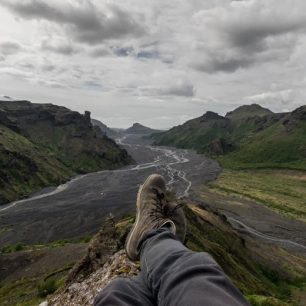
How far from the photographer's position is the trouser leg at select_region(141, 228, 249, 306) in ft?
14.0

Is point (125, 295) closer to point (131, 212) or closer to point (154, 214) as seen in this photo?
point (154, 214)

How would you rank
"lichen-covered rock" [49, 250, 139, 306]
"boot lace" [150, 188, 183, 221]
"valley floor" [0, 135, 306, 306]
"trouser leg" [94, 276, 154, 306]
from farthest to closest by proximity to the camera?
"valley floor" [0, 135, 306, 306] → "lichen-covered rock" [49, 250, 139, 306] → "boot lace" [150, 188, 183, 221] → "trouser leg" [94, 276, 154, 306]

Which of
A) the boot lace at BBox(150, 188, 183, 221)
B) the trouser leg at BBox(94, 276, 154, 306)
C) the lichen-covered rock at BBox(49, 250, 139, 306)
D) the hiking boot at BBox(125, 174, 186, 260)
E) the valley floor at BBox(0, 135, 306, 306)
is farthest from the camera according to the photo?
the valley floor at BBox(0, 135, 306, 306)

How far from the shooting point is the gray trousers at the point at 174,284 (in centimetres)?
430

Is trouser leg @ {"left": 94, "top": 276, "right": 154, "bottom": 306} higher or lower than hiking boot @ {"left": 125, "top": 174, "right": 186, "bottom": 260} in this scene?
lower

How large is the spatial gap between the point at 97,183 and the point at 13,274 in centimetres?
12043

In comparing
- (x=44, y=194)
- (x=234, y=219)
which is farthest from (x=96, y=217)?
(x=44, y=194)

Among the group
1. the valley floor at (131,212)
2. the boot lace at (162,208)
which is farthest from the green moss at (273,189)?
the boot lace at (162,208)

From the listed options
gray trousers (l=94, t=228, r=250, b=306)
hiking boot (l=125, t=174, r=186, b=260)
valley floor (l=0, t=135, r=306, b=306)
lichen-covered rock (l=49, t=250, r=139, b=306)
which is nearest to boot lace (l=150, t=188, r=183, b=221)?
hiking boot (l=125, t=174, r=186, b=260)

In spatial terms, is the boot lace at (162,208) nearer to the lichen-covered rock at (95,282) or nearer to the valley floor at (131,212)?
the lichen-covered rock at (95,282)

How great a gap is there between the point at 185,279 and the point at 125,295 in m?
1.02

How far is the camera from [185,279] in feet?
15.5

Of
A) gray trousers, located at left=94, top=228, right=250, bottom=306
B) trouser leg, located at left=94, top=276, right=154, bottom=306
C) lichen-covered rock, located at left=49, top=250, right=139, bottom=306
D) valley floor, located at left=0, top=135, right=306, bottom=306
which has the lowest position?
valley floor, located at left=0, top=135, right=306, bottom=306

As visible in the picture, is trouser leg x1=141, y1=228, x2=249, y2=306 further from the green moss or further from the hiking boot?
the green moss
